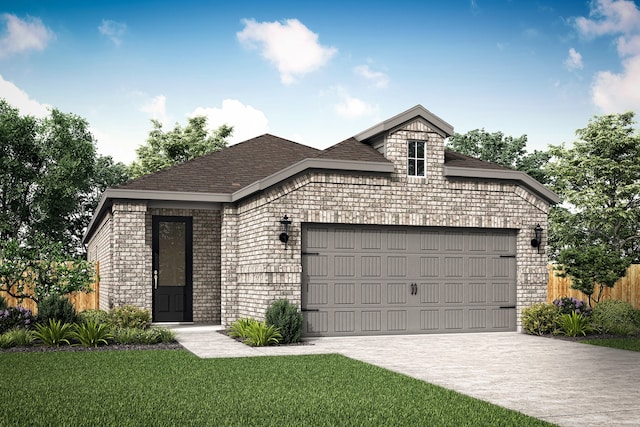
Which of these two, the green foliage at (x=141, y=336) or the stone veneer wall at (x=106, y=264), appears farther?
the stone veneer wall at (x=106, y=264)

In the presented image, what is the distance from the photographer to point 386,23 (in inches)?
783

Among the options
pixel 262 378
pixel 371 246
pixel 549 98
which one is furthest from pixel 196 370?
pixel 549 98

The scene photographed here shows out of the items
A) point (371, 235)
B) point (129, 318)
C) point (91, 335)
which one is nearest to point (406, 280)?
point (371, 235)

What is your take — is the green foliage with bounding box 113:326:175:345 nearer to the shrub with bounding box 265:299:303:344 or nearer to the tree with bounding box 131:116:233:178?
the shrub with bounding box 265:299:303:344

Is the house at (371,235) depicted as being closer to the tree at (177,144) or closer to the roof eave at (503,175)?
the roof eave at (503,175)

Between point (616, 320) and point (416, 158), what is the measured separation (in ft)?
19.9

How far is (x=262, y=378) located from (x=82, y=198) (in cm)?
3648

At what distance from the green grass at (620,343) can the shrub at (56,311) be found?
11097 mm

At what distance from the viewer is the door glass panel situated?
20.1 metres

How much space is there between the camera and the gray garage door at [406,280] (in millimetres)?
16500

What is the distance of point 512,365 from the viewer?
39.1ft

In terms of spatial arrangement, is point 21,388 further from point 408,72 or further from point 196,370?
point 408,72

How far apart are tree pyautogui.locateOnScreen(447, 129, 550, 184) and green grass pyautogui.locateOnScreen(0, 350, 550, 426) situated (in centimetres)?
3441

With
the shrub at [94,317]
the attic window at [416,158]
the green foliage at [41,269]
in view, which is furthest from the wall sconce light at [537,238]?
the green foliage at [41,269]
